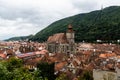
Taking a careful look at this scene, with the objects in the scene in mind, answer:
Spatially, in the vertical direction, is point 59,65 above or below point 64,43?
below

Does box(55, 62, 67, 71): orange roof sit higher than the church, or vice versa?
the church

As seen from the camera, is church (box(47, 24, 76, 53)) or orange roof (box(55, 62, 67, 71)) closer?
orange roof (box(55, 62, 67, 71))

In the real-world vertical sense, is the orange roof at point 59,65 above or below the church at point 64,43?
below

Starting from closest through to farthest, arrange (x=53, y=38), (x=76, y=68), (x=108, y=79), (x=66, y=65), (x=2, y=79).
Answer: (x=2, y=79) < (x=108, y=79) < (x=76, y=68) < (x=66, y=65) < (x=53, y=38)

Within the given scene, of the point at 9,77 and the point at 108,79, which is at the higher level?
the point at 9,77

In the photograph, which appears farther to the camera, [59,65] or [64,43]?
[64,43]

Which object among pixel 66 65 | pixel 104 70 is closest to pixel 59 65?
pixel 66 65

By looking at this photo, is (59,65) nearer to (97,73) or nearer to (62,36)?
(97,73)

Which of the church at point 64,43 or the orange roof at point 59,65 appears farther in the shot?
the church at point 64,43
